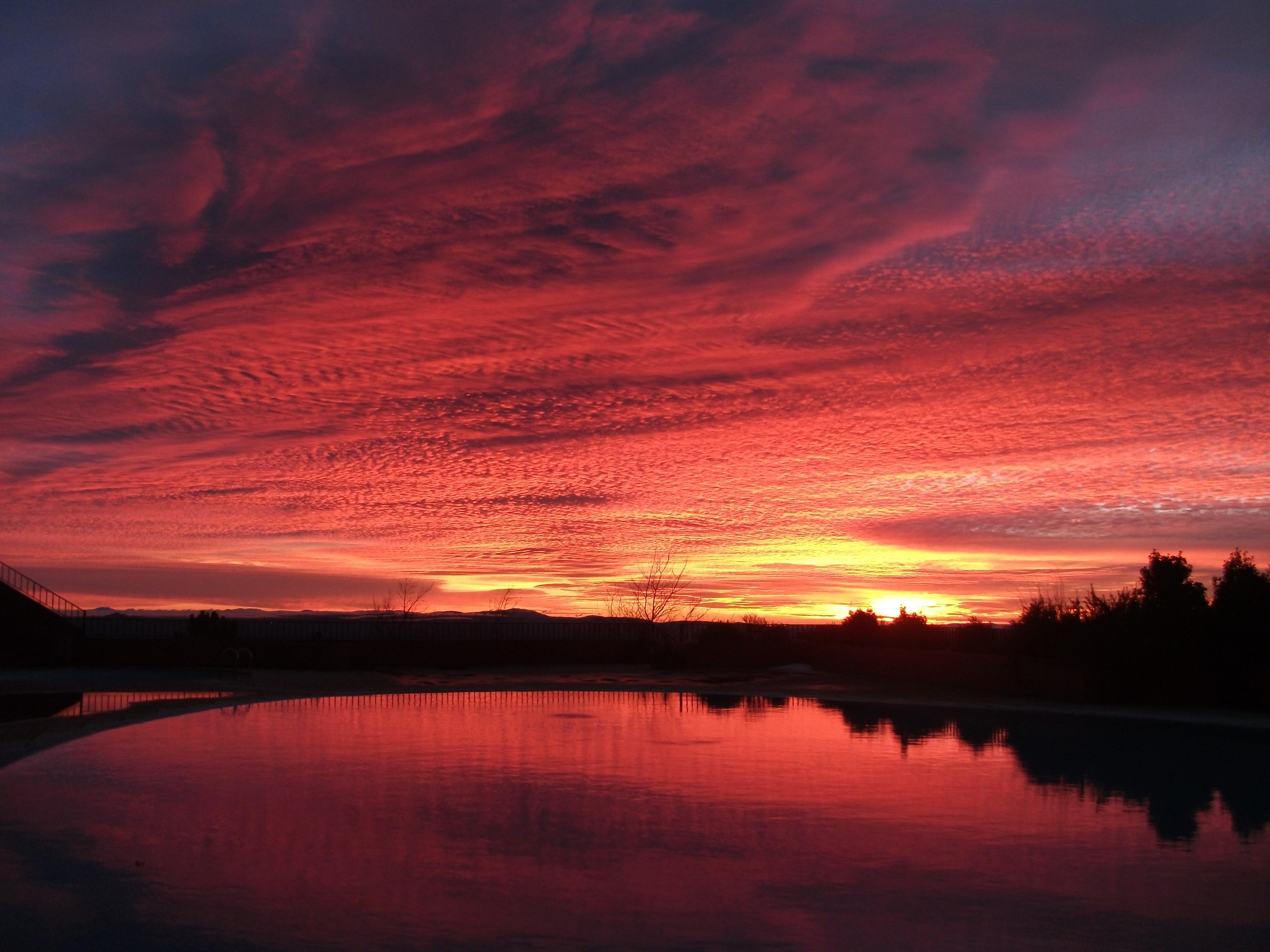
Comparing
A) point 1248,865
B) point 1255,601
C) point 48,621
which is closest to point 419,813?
point 1248,865

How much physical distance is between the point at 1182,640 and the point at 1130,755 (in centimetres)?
994

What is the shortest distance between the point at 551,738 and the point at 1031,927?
11.2 meters

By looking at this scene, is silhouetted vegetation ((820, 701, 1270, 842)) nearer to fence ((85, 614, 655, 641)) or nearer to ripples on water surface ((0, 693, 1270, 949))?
ripples on water surface ((0, 693, 1270, 949))

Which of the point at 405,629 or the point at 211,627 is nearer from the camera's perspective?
the point at 211,627

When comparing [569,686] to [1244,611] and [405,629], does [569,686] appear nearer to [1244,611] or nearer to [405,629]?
[1244,611]

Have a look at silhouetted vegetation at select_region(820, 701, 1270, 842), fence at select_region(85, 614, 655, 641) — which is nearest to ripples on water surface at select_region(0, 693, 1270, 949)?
silhouetted vegetation at select_region(820, 701, 1270, 842)

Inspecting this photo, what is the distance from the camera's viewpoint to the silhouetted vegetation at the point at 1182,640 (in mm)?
25250

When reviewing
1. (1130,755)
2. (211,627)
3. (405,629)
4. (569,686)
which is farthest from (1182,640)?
(405,629)

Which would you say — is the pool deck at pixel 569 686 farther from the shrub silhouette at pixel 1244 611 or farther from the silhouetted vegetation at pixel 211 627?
the silhouetted vegetation at pixel 211 627

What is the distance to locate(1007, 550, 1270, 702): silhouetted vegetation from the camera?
25.2 m

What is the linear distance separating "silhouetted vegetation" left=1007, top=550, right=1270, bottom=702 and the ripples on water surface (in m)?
7.66

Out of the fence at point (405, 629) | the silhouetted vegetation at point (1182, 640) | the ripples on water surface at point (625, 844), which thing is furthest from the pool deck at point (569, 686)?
the fence at point (405, 629)

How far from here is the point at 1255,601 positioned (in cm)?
2539

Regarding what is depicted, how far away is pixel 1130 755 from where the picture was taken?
16.9 m
